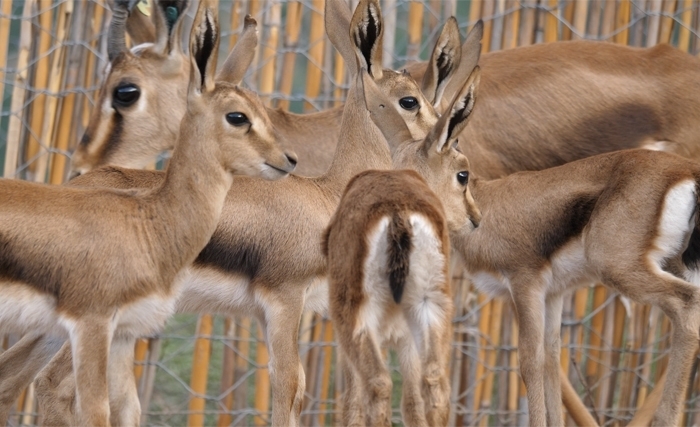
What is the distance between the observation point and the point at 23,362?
195 inches

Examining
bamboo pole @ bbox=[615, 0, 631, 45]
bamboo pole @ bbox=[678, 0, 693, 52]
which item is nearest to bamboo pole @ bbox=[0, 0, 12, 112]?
bamboo pole @ bbox=[615, 0, 631, 45]

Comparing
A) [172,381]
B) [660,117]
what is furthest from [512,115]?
[172,381]

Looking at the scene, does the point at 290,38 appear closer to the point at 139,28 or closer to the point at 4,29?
the point at 139,28

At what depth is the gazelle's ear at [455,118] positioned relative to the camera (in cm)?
445

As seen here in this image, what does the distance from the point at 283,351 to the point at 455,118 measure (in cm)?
117

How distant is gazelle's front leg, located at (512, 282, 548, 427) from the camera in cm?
505

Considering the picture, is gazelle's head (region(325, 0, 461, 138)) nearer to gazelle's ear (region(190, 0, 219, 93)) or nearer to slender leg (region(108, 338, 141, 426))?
gazelle's ear (region(190, 0, 219, 93))

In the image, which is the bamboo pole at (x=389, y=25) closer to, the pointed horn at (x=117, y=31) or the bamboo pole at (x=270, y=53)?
the bamboo pole at (x=270, y=53)

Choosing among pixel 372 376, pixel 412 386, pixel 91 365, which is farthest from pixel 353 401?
pixel 91 365

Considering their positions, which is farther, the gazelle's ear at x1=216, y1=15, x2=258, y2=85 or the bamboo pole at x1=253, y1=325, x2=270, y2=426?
the bamboo pole at x1=253, y1=325, x2=270, y2=426

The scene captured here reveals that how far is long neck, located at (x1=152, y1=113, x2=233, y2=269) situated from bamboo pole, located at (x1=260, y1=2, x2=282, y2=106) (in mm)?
2048

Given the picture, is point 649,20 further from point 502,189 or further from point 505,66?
point 502,189

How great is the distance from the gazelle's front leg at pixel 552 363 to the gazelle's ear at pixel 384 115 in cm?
108

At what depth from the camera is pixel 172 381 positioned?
867cm
